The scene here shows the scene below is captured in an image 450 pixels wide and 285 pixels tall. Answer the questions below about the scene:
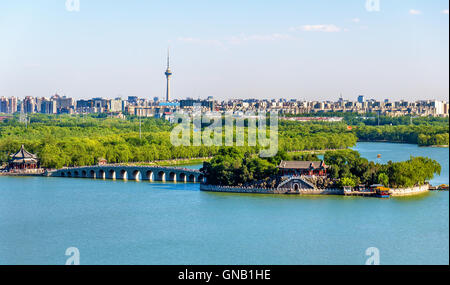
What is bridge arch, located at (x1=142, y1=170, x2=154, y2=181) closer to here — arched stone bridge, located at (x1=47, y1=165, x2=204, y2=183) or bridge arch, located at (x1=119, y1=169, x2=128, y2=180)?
arched stone bridge, located at (x1=47, y1=165, x2=204, y2=183)

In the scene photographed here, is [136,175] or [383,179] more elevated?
[383,179]

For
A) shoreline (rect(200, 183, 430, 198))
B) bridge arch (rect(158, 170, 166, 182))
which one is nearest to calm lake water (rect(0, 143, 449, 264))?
shoreline (rect(200, 183, 430, 198))

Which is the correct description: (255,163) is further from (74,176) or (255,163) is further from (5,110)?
(5,110)

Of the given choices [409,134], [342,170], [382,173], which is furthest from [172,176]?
[409,134]

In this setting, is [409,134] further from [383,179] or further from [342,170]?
[383,179]
